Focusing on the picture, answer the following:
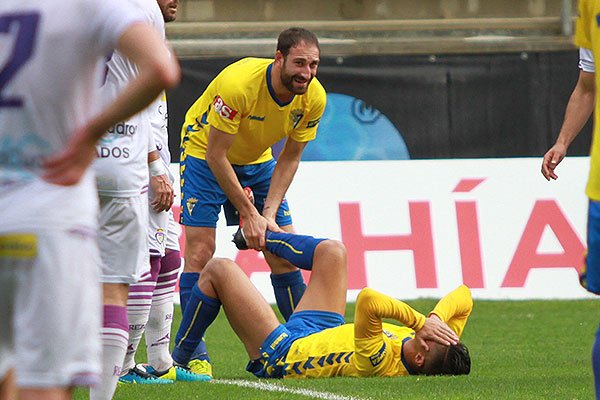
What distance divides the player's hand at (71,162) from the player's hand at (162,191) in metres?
2.32

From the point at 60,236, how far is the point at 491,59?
8.74 m

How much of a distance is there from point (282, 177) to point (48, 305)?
3.91 metres

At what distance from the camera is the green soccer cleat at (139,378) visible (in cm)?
477

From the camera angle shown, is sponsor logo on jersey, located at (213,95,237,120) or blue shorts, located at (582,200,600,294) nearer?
blue shorts, located at (582,200,600,294)

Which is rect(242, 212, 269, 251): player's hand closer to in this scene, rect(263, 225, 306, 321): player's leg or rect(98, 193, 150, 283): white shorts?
rect(263, 225, 306, 321): player's leg

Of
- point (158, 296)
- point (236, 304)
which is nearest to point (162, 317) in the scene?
point (158, 296)

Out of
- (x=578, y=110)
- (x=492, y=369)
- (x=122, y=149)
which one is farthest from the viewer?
(x=492, y=369)

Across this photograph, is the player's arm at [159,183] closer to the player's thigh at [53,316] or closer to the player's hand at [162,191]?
the player's hand at [162,191]

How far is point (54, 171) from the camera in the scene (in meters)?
1.98

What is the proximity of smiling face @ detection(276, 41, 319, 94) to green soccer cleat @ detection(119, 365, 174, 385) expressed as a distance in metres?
1.74

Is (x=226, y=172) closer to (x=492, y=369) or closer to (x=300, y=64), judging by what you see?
(x=300, y=64)

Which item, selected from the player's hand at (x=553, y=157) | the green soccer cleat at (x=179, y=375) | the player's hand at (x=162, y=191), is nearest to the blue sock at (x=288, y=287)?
the green soccer cleat at (x=179, y=375)

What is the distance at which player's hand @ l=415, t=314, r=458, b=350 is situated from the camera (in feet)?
15.3

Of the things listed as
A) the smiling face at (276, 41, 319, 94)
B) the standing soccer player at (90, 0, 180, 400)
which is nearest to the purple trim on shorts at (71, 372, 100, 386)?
→ the standing soccer player at (90, 0, 180, 400)
